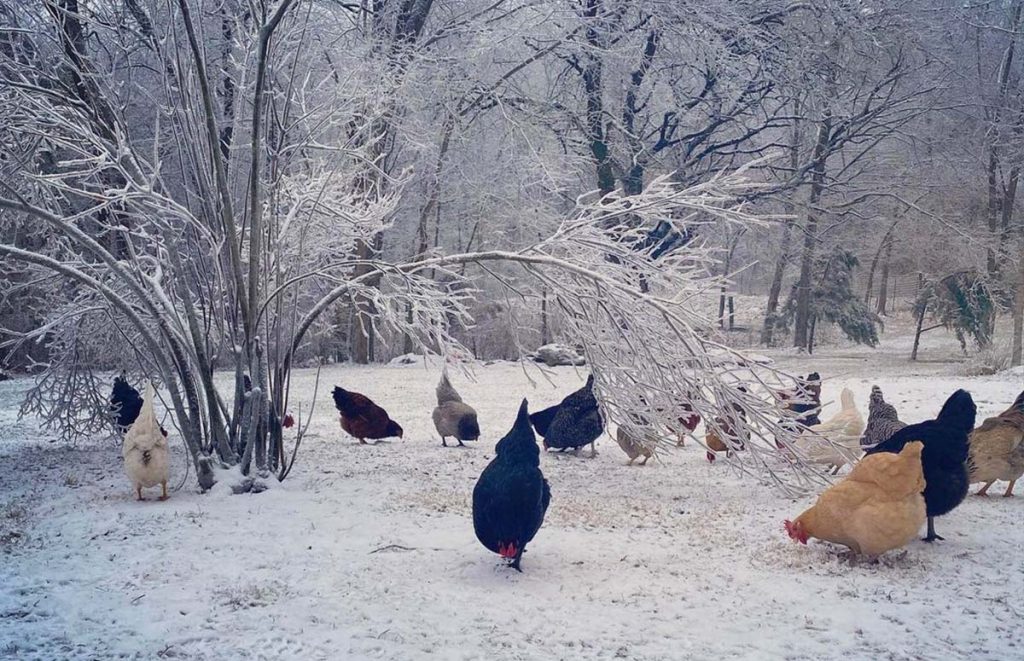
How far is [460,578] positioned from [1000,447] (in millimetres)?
4179

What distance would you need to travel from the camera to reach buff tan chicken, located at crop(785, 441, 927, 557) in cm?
446

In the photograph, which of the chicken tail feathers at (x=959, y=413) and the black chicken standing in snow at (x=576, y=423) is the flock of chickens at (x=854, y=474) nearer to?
the chicken tail feathers at (x=959, y=413)

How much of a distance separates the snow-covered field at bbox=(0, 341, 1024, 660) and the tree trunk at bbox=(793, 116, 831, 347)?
36.4ft

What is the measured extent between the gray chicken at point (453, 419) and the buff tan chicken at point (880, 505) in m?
4.65

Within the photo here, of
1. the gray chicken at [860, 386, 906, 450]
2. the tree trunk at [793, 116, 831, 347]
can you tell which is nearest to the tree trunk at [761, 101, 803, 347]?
the tree trunk at [793, 116, 831, 347]

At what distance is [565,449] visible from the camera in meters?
8.55

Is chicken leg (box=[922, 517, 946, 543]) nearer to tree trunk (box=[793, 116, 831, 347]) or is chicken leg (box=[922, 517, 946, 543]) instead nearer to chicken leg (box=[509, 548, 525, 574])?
chicken leg (box=[509, 548, 525, 574])

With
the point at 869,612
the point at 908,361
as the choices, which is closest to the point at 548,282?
the point at 869,612

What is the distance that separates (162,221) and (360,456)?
313cm

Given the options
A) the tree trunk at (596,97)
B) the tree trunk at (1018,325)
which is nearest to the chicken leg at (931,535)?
the tree trunk at (596,97)

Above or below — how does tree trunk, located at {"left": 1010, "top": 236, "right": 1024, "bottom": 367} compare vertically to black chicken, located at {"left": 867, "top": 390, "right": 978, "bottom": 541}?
above

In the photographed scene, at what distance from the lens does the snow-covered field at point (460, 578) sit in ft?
12.0

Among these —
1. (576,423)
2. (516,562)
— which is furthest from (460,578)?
(576,423)

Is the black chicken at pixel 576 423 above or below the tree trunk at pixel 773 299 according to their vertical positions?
below
